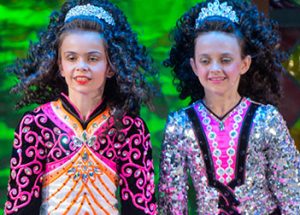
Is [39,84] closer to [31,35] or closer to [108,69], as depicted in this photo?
[108,69]

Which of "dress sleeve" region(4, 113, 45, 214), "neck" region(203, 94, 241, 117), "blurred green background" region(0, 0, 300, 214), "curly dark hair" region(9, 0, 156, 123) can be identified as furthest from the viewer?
"blurred green background" region(0, 0, 300, 214)

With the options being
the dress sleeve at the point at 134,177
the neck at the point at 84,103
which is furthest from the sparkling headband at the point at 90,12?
the dress sleeve at the point at 134,177

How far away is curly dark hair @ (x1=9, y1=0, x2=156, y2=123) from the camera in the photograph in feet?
7.15

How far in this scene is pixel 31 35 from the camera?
110 inches

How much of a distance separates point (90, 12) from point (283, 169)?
0.98 metres

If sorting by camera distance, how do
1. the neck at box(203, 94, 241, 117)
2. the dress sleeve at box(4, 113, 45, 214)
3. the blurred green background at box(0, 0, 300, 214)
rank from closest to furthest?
the dress sleeve at box(4, 113, 45, 214) → the neck at box(203, 94, 241, 117) → the blurred green background at box(0, 0, 300, 214)

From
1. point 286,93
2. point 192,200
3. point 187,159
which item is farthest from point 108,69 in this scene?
point 286,93

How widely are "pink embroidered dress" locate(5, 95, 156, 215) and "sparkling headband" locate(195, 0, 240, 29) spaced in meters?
0.54

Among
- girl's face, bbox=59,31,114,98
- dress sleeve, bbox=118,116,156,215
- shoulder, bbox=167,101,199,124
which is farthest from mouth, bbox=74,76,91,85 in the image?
shoulder, bbox=167,101,199,124

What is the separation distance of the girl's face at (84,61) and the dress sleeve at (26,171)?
22 centimetres

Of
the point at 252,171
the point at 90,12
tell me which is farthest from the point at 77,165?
the point at 252,171

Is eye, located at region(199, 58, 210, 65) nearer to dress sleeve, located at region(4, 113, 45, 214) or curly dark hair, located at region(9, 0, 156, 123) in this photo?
curly dark hair, located at region(9, 0, 156, 123)

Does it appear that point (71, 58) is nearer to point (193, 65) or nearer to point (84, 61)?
point (84, 61)

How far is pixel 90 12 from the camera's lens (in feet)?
7.17
